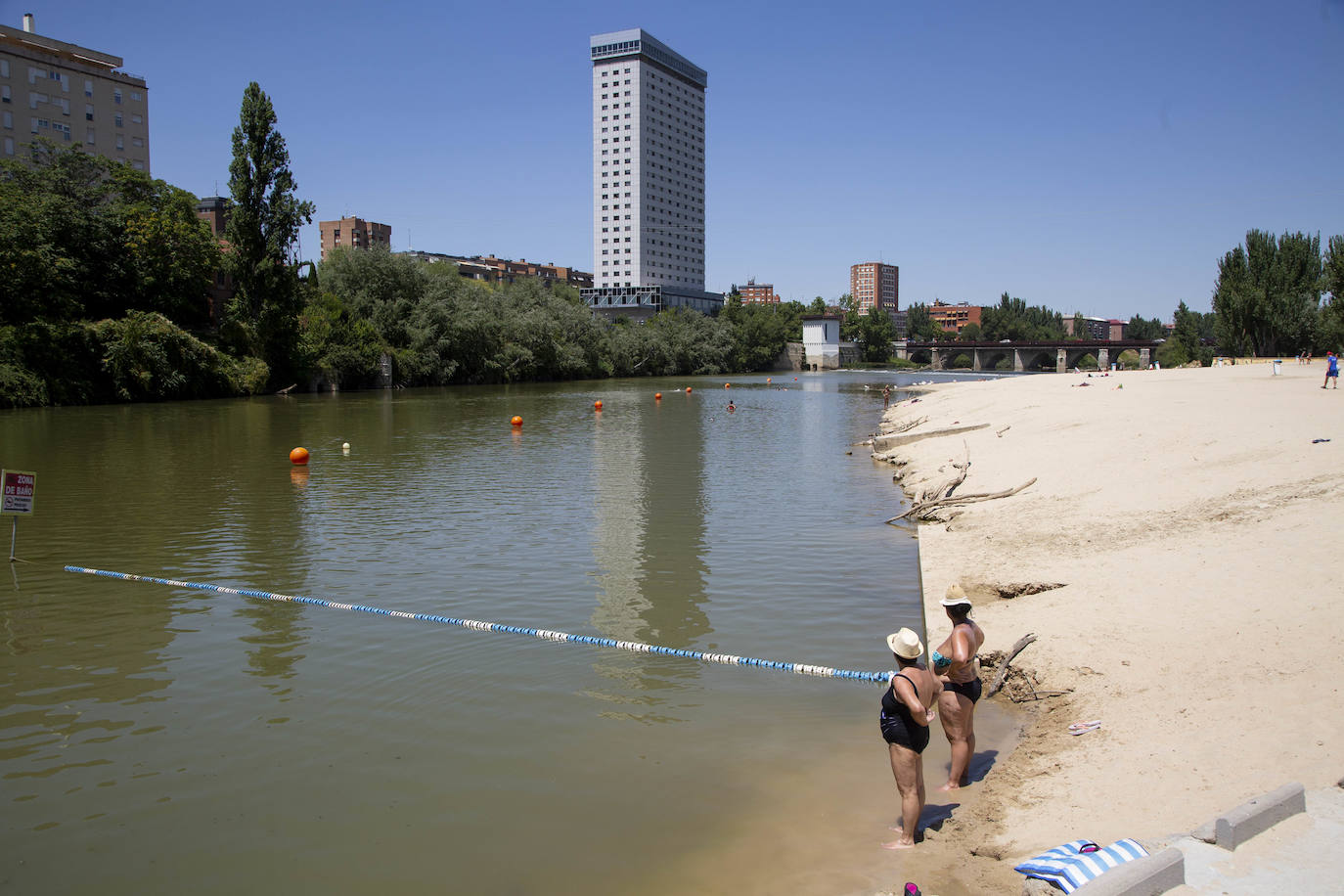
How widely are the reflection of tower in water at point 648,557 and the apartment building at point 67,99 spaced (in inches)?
3463

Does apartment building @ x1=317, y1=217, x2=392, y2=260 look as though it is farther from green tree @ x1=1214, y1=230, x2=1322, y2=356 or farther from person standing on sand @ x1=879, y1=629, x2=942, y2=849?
person standing on sand @ x1=879, y1=629, x2=942, y2=849

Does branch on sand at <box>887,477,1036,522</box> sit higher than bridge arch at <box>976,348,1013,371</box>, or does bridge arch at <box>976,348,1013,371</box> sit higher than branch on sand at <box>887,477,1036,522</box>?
bridge arch at <box>976,348,1013,371</box>

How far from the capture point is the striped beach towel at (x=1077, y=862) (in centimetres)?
476

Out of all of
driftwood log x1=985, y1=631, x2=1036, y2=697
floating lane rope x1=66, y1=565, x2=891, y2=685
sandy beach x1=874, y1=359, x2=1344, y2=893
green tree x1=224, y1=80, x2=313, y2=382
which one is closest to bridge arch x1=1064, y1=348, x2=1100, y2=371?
green tree x1=224, y1=80, x2=313, y2=382

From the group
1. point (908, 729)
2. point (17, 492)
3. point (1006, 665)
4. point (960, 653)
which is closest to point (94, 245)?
point (17, 492)

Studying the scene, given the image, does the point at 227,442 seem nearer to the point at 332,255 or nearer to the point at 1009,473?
the point at 1009,473

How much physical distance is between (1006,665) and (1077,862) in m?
4.45

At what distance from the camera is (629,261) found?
7584 inches

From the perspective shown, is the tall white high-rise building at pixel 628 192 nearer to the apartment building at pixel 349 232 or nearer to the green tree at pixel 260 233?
the apartment building at pixel 349 232

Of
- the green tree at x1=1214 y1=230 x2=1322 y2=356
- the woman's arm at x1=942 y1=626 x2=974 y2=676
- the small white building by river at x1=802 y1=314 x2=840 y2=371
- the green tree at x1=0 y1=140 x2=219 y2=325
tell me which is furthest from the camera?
the small white building by river at x1=802 y1=314 x2=840 y2=371

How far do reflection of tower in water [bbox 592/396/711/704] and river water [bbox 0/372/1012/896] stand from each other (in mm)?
83

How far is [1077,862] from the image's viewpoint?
4.98 m

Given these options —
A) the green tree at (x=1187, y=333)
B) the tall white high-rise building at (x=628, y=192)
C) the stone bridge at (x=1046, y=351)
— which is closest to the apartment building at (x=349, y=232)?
the tall white high-rise building at (x=628, y=192)

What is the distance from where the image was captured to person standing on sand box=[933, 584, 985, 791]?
7312 mm
